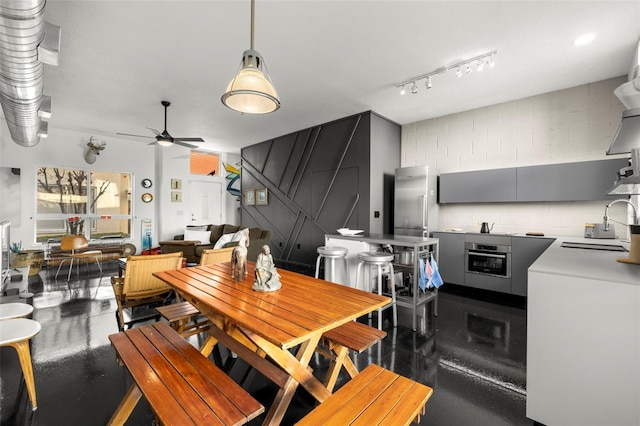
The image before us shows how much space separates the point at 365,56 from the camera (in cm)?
340

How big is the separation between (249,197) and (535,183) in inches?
263

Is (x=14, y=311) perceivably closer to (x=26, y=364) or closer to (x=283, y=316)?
(x=26, y=364)

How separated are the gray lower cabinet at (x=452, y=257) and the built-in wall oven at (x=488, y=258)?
90mm

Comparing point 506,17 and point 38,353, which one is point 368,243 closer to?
point 506,17

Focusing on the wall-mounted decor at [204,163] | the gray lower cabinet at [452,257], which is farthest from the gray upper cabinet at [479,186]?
the wall-mounted decor at [204,163]

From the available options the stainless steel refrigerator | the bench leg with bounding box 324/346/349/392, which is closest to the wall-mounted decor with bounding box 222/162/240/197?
the stainless steel refrigerator

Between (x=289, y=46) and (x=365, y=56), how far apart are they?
3.12 feet

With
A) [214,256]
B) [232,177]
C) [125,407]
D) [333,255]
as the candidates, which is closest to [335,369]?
[125,407]

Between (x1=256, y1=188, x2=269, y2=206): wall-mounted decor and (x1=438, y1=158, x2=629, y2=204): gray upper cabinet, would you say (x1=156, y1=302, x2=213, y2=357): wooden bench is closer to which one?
(x1=438, y1=158, x2=629, y2=204): gray upper cabinet

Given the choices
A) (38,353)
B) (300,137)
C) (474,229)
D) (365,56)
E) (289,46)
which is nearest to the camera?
(38,353)

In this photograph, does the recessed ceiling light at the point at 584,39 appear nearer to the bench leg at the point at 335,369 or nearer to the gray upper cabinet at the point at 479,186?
the gray upper cabinet at the point at 479,186

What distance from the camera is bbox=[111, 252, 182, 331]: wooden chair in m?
2.65

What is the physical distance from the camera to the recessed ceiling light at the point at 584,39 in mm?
2928

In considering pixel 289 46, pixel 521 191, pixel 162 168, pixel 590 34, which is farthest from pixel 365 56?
pixel 162 168
